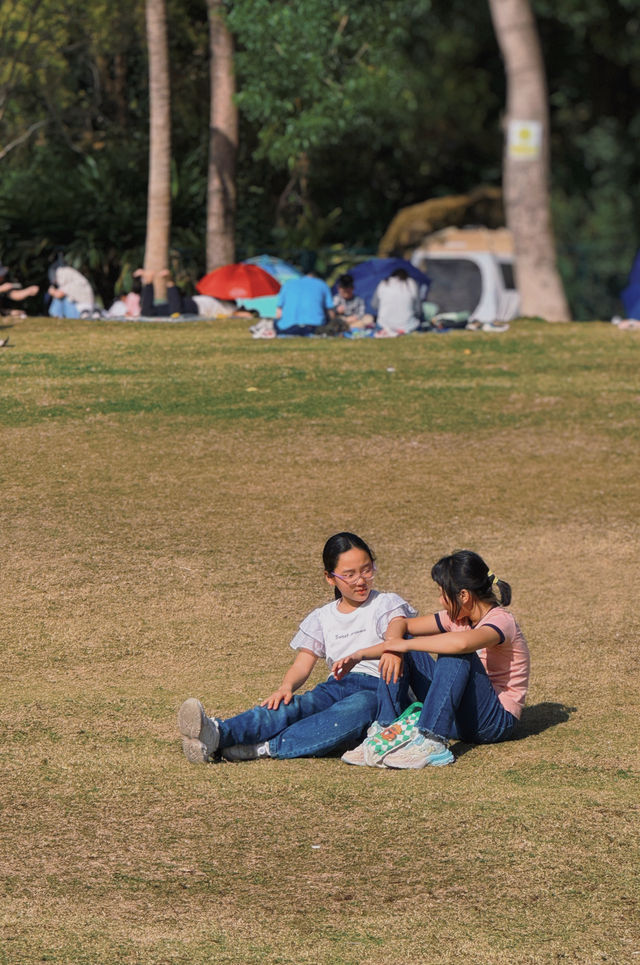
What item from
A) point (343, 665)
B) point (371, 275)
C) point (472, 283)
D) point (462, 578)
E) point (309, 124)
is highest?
point (309, 124)

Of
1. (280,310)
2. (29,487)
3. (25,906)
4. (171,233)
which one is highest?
(171,233)

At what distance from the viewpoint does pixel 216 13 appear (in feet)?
87.4

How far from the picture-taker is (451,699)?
6.58 m

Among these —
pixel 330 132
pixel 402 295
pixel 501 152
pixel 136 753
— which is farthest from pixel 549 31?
pixel 136 753

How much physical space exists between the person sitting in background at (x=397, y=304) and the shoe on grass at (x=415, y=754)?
50.2 ft

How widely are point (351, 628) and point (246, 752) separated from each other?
2.45ft

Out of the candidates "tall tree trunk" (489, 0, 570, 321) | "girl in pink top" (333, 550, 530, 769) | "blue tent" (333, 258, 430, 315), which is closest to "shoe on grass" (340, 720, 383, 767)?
"girl in pink top" (333, 550, 530, 769)

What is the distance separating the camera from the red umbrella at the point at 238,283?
964 inches

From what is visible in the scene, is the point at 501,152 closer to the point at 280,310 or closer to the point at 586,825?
the point at 280,310

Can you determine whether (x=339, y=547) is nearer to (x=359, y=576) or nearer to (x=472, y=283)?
(x=359, y=576)

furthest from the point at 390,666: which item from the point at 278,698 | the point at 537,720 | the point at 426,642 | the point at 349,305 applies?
the point at 349,305

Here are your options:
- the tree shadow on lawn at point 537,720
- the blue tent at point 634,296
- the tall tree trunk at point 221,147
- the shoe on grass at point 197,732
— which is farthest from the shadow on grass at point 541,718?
the tall tree trunk at point 221,147

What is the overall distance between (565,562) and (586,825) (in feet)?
18.0

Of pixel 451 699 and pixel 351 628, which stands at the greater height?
pixel 351 628
